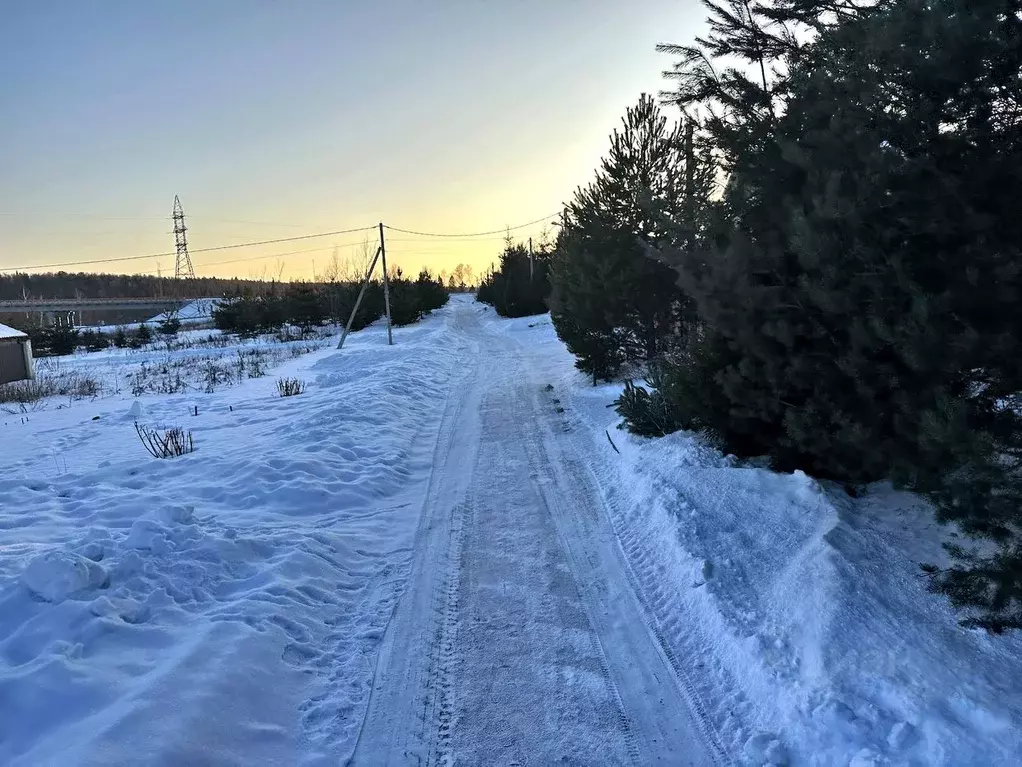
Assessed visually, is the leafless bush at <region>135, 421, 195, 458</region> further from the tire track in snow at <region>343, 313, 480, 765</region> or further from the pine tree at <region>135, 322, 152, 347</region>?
the pine tree at <region>135, 322, 152, 347</region>

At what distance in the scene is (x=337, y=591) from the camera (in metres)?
4.48

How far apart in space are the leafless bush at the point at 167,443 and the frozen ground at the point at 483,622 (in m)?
0.52

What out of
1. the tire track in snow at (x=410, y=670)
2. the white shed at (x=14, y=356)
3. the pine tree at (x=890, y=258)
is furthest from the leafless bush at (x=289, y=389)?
the white shed at (x=14, y=356)

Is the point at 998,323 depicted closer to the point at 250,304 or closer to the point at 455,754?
the point at 455,754

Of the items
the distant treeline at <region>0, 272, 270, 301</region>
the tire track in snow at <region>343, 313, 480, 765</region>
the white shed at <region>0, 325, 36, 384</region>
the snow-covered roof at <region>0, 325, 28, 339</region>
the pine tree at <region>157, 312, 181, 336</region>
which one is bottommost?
the tire track in snow at <region>343, 313, 480, 765</region>

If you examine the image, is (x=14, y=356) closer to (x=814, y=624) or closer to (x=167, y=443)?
(x=167, y=443)

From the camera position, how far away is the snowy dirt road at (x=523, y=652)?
288 centimetres

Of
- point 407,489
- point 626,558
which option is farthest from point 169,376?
point 626,558

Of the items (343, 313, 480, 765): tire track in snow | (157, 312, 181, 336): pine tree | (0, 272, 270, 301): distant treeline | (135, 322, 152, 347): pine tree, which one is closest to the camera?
(343, 313, 480, 765): tire track in snow

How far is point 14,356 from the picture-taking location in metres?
21.2

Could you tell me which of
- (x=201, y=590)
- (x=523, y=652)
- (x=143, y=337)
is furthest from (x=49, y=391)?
(x=143, y=337)

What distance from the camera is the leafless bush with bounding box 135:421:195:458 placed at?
7598 millimetres

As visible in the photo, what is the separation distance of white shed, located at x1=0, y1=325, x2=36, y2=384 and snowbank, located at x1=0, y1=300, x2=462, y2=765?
Answer: 16.1 m

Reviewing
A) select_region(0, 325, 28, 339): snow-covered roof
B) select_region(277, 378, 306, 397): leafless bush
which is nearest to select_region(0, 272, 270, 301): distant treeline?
select_region(0, 325, 28, 339): snow-covered roof
